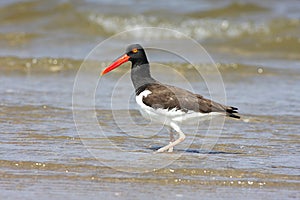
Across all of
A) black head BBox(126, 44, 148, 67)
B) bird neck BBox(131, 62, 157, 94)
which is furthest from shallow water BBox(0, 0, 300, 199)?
black head BBox(126, 44, 148, 67)

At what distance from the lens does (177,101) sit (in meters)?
6.87

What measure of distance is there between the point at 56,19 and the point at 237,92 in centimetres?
739

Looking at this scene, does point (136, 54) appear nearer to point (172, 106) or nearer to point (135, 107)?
point (172, 106)

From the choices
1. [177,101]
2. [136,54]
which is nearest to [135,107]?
[136,54]

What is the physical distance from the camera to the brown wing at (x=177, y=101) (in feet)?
22.3

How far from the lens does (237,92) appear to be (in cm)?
1082

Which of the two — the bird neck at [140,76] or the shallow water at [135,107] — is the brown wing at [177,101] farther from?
the shallow water at [135,107]

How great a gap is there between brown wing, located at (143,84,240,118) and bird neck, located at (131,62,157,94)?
28 cm

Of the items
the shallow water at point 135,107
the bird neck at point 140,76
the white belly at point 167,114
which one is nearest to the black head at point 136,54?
the bird neck at point 140,76

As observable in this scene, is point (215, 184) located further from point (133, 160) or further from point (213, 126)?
point (213, 126)

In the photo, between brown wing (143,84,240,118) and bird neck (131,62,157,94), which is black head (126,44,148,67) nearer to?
bird neck (131,62,157,94)

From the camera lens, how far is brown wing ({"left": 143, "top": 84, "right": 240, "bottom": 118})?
6789 mm

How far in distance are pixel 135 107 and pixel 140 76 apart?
2.40 metres

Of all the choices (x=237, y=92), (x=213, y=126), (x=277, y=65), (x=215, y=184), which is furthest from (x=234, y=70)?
(x=215, y=184)
